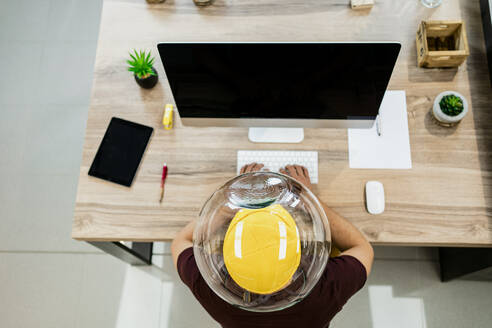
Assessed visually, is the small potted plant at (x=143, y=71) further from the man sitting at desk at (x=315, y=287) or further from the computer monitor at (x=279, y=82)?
the man sitting at desk at (x=315, y=287)

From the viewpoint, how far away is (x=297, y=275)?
72 centimetres

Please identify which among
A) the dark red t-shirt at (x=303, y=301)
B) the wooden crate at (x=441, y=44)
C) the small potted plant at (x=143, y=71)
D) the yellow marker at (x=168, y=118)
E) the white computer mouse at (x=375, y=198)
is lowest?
the dark red t-shirt at (x=303, y=301)

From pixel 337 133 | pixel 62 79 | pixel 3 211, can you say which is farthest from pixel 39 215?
pixel 337 133

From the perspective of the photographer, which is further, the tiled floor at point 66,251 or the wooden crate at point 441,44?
the tiled floor at point 66,251

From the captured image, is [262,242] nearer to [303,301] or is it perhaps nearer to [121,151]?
[303,301]

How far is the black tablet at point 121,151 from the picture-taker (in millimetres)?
1169

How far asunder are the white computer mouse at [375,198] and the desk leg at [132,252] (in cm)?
101

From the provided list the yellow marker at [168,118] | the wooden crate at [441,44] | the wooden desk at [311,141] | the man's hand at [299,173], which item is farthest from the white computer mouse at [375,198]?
the yellow marker at [168,118]

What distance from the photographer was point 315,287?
883 millimetres

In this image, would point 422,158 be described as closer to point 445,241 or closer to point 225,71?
point 445,241

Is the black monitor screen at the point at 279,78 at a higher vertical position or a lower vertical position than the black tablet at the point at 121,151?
higher

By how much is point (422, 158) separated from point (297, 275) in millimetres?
679

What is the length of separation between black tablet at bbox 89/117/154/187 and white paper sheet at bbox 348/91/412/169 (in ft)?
2.33

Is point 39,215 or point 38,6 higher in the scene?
point 38,6
